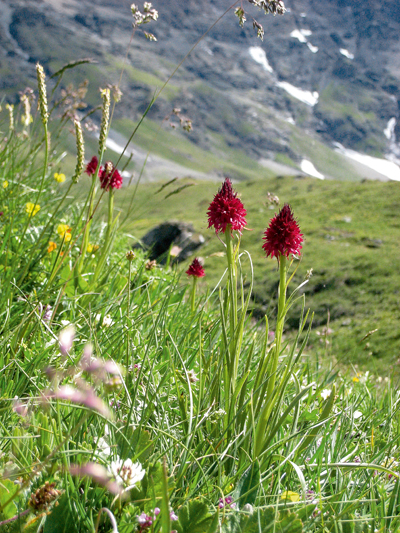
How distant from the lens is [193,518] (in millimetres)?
1314

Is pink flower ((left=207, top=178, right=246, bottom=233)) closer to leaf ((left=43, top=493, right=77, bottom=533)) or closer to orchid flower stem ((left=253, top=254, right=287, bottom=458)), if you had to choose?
orchid flower stem ((left=253, top=254, right=287, bottom=458))

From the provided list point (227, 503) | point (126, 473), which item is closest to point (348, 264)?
point (227, 503)

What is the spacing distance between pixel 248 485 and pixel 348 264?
75.9 feet

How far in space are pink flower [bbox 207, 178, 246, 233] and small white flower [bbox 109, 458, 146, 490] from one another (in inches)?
39.7

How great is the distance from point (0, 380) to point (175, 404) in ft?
2.92

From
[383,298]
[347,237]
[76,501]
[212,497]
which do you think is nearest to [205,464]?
[212,497]

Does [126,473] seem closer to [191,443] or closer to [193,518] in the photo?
[193,518]

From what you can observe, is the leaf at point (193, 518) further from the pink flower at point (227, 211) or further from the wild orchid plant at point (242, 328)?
the pink flower at point (227, 211)

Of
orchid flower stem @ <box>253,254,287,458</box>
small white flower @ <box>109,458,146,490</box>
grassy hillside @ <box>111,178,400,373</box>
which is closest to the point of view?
small white flower @ <box>109,458,146,490</box>

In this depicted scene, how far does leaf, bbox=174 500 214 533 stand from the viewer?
1309 mm

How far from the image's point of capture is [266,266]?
24.3 m

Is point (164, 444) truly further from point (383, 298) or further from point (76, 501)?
point (383, 298)

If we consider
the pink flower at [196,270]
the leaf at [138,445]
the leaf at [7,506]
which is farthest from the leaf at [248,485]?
the pink flower at [196,270]

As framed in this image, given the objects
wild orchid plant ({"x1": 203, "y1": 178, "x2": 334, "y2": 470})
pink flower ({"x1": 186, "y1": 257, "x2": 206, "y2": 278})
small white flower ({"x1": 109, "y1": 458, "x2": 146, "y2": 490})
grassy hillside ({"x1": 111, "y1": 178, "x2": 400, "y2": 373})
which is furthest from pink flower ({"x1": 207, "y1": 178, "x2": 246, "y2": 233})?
grassy hillside ({"x1": 111, "y1": 178, "x2": 400, "y2": 373})
